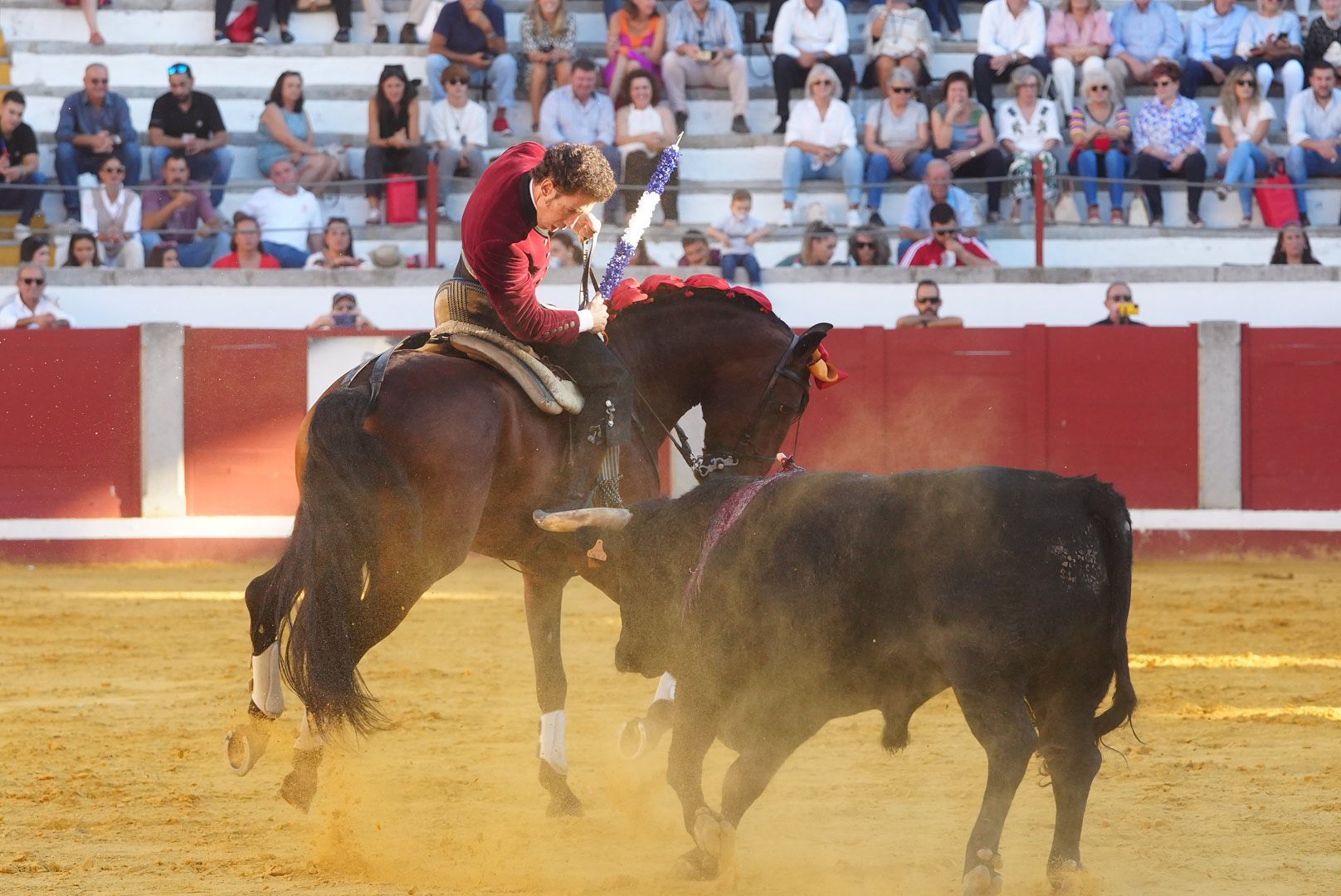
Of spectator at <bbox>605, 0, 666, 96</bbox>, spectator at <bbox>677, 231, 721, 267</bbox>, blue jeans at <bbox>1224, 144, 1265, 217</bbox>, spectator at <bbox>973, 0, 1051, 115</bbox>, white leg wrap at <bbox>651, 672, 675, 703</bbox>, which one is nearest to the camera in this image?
white leg wrap at <bbox>651, 672, 675, 703</bbox>

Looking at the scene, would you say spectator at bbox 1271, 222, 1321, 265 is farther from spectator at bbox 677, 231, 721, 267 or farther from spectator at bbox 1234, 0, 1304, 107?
spectator at bbox 677, 231, 721, 267

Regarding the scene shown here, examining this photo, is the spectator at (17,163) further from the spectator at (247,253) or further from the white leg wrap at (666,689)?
the white leg wrap at (666,689)

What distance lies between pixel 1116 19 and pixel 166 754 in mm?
10177

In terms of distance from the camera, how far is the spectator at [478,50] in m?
12.8

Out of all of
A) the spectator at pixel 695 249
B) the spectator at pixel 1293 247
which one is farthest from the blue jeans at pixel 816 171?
the spectator at pixel 1293 247

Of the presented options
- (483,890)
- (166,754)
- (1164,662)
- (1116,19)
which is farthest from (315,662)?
(1116,19)

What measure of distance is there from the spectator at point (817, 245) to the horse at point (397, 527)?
6.68m

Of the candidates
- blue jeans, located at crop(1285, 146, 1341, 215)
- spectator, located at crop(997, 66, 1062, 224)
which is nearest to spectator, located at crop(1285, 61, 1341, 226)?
blue jeans, located at crop(1285, 146, 1341, 215)

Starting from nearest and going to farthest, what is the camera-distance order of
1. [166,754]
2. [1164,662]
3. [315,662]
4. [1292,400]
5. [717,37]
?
[315,662] → [166,754] → [1164,662] → [1292,400] → [717,37]

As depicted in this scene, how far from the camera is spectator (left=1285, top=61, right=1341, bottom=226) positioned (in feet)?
40.0

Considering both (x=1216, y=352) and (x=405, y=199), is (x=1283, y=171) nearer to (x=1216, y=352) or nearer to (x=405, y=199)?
(x=1216, y=352)

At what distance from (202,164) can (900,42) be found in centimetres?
520

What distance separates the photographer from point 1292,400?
10.9m

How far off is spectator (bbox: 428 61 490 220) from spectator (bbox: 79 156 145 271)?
6.90ft
